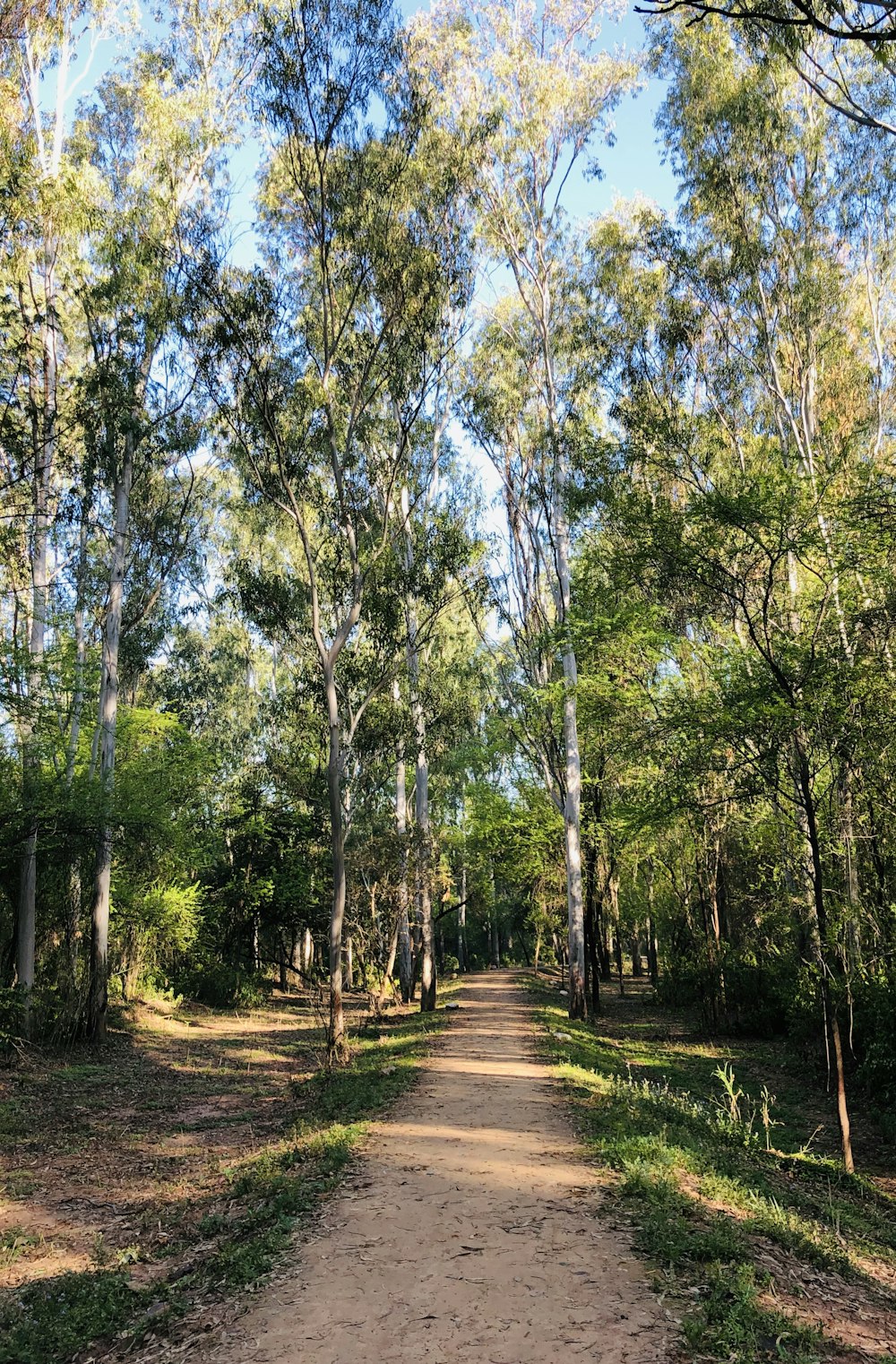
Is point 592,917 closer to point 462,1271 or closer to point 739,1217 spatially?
point 739,1217

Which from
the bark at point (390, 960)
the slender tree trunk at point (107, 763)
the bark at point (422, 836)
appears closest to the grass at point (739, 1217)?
the bark at point (390, 960)

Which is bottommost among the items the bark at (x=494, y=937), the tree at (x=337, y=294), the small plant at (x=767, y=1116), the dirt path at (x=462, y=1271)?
the bark at (x=494, y=937)

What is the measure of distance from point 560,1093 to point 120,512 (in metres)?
14.6

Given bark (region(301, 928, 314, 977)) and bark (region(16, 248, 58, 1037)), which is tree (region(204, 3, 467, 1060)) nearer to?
bark (region(16, 248, 58, 1037))

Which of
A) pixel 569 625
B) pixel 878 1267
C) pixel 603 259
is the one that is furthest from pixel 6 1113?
pixel 603 259

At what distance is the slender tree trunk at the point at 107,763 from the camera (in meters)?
15.5

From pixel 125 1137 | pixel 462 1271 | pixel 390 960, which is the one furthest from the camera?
pixel 390 960

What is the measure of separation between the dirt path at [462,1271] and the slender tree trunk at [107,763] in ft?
33.2

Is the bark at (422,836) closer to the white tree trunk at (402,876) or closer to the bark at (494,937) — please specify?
the white tree trunk at (402,876)

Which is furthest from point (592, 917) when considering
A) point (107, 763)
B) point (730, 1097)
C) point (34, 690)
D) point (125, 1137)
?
point (34, 690)

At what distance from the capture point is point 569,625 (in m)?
17.3

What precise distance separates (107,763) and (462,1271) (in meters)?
13.3

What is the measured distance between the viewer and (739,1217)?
5355 mm

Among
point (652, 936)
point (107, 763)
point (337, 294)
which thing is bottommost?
point (652, 936)
